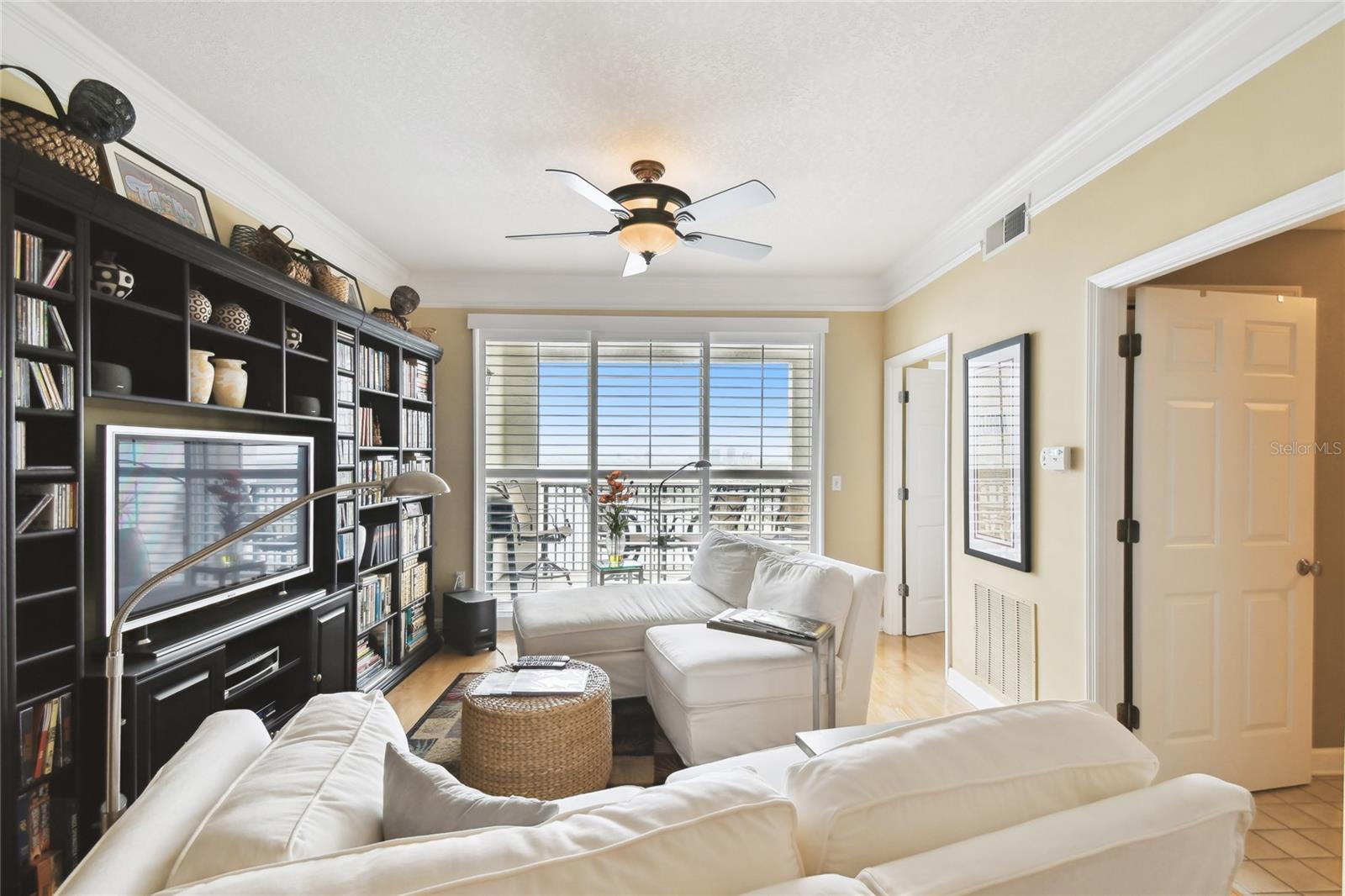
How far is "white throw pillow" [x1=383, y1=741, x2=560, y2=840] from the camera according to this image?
3.11 ft

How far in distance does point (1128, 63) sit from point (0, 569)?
377 cm

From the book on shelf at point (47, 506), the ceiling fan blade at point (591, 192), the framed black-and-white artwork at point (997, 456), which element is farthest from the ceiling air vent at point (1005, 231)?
the book on shelf at point (47, 506)

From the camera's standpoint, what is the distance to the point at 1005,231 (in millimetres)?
3305

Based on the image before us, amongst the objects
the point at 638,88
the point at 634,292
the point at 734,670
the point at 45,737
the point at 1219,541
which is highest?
the point at 638,88

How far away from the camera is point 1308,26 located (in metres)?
1.79

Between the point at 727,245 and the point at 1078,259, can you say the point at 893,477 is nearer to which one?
the point at 1078,259

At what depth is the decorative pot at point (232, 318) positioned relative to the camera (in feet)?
8.83

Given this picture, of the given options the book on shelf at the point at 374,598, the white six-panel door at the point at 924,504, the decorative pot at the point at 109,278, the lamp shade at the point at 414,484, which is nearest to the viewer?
→ the lamp shade at the point at 414,484

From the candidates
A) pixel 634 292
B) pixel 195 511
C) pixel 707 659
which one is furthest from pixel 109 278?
pixel 634 292

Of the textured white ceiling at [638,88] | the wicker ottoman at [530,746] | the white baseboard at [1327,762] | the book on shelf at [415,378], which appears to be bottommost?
Answer: the white baseboard at [1327,762]

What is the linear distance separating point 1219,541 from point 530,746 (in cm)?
281

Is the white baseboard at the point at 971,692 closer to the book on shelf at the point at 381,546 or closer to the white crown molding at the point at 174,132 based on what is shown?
the book on shelf at the point at 381,546

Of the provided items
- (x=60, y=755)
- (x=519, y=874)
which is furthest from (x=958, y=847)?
(x=60, y=755)

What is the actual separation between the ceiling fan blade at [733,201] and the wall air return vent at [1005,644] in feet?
7.58
